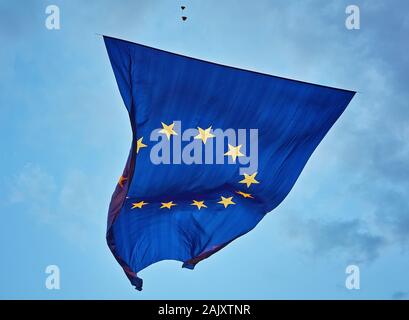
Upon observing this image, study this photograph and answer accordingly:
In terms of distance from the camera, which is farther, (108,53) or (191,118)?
(191,118)

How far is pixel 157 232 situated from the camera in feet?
65.3

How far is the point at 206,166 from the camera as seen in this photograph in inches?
781

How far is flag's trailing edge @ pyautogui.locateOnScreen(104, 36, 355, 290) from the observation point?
63.1 feet

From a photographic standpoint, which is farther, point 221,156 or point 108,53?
point 221,156

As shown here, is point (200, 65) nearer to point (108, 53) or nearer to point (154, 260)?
point (108, 53)

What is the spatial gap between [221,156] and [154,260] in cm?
331

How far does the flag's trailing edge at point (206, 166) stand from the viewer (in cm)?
1922

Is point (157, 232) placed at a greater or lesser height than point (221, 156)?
lesser

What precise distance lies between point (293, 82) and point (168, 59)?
3.35m

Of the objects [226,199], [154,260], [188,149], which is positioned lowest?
[154,260]

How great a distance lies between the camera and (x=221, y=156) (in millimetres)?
20141

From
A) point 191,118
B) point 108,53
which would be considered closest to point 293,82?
point 191,118
